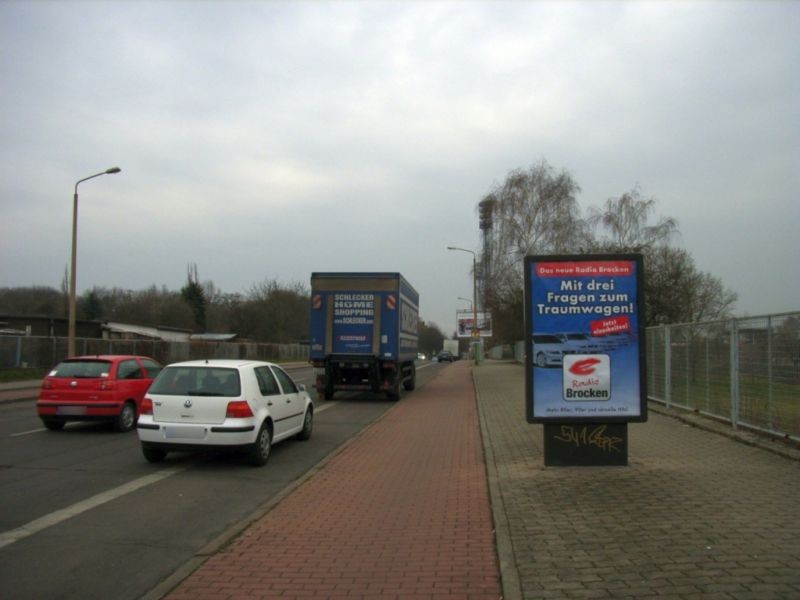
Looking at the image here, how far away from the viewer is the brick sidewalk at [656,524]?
4551 millimetres

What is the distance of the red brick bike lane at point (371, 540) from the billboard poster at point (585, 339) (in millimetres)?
1528

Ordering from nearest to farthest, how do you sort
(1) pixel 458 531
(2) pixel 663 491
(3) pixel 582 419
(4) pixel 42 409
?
(1) pixel 458 531
(2) pixel 663 491
(3) pixel 582 419
(4) pixel 42 409

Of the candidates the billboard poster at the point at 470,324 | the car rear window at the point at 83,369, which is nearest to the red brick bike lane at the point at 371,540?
the car rear window at the point at 83,369

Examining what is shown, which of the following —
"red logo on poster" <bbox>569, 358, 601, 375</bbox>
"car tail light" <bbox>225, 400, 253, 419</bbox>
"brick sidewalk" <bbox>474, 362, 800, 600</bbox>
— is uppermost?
"red logo on poster" <bbox>569, 358, 601, 375</bbox>

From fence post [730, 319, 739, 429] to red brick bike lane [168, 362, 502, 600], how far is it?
13.8 ft

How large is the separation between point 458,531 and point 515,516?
1.89 ft

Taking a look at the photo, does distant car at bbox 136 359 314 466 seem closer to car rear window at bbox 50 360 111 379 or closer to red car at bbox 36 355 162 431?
red car at bbox 36 355 162 431

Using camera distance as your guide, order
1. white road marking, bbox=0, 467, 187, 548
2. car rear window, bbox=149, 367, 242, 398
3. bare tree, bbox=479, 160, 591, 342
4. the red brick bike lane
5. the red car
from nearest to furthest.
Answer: the red brick bike lane
white road marking, bbox=0, 467, 187, 548
car rear window, bbox=149, 367, 242, 398
the red car
bare tree, bbox=479, 160, 591, 342

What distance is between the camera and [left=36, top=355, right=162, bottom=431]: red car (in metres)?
12.5

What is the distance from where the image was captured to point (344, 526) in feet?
21.1

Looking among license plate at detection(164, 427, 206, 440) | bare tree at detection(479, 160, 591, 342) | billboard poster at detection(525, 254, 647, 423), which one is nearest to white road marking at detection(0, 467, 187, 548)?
license plate at detection(164, 427, 206, 440)

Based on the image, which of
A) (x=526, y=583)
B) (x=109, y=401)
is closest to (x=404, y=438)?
(x=109, y=401)

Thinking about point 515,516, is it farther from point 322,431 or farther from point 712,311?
point 712,311

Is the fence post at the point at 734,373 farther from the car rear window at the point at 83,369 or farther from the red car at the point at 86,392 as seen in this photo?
the car rear window at the point at 83,369
